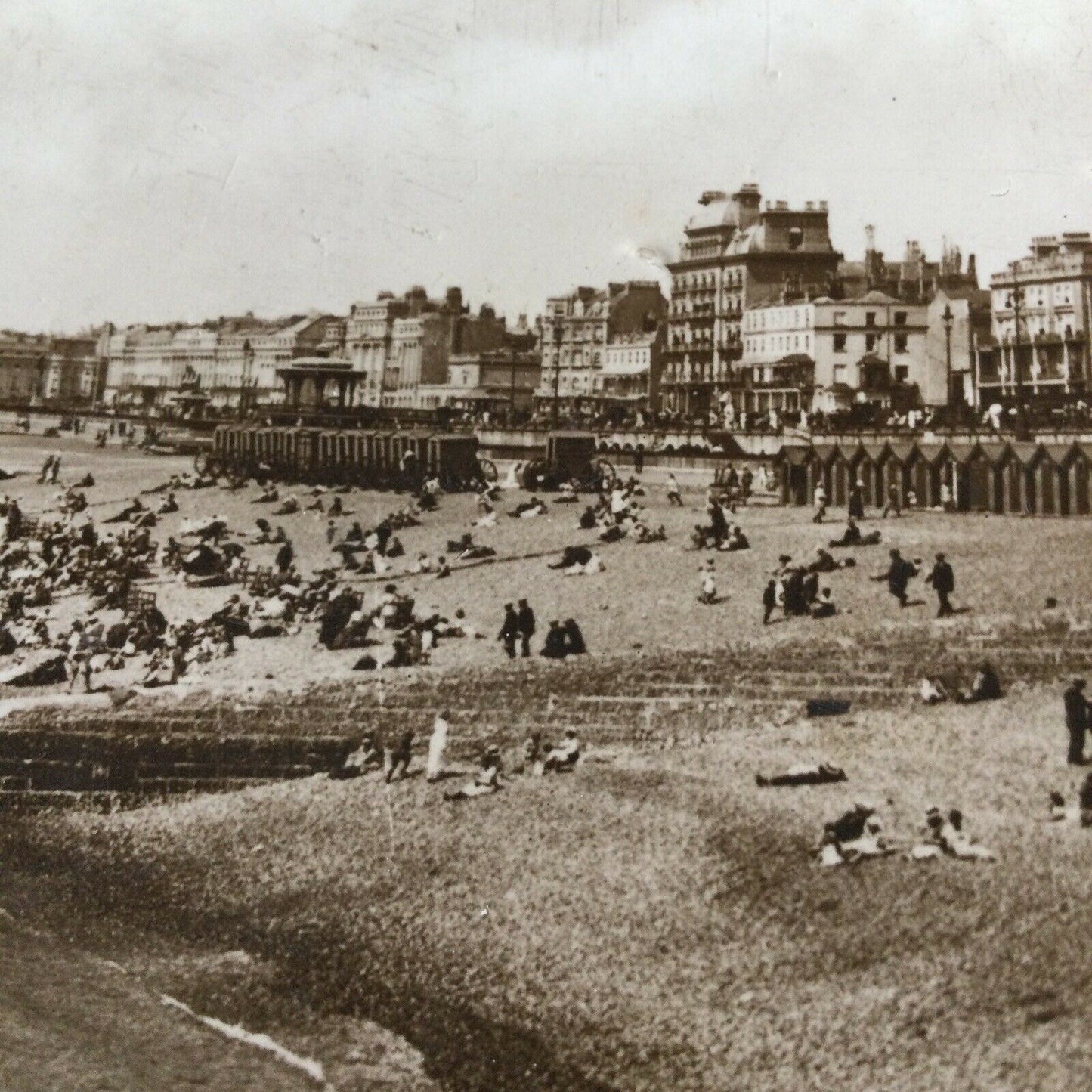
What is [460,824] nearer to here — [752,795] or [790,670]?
[752,795]

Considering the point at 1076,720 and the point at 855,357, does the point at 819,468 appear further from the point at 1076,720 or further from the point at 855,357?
the point at 855,357

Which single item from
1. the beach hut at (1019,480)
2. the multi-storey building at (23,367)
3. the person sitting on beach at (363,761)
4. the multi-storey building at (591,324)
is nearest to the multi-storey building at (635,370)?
the multi-storey building at (591,324)

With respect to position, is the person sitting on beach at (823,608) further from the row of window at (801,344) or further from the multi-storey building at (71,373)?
the multi-storey building at (71,373)

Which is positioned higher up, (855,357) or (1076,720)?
(855,357)

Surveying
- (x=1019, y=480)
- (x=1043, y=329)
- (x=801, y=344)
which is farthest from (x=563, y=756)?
(x=801, y=344)

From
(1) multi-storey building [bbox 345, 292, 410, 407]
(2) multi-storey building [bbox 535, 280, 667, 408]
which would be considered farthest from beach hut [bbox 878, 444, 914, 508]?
(1) multi-storey building [bbox 345, 292, 410, 407]

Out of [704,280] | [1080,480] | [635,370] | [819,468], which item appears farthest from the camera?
[635,370]

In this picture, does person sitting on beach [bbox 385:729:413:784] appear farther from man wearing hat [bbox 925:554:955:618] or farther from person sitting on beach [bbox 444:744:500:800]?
man wearing hat [bbox 925:554:955:618]
